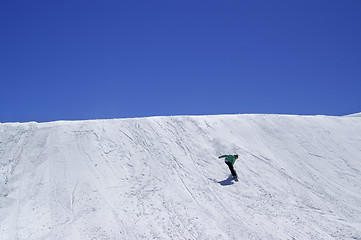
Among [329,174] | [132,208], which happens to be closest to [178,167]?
[132,208]

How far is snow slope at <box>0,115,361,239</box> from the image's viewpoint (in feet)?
30.1

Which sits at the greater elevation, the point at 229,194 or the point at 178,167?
the point at 178,167

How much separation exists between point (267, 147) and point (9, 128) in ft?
47.1

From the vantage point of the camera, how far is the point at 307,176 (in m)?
13.1

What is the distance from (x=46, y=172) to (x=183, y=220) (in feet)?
22.0

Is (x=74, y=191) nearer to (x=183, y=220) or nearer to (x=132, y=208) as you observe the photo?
(x=132, y=208)

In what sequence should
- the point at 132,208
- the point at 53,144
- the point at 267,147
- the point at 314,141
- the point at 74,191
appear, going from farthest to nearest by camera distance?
1. the point at 314,141
2. the point at 267,147
3. the point at 53,144
4. the point at 74,191
5. the point at 132,208

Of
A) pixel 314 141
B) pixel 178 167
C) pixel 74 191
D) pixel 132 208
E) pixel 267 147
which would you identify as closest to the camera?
pixel 132 208

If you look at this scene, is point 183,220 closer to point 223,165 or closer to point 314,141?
point 223,165

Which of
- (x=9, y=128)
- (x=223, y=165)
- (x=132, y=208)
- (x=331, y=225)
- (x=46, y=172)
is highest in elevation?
(x=9, y=128)

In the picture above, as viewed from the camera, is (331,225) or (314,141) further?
(314,141)

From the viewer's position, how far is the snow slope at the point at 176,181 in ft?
30.1

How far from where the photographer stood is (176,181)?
1185 cm

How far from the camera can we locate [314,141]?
54.1 ft
